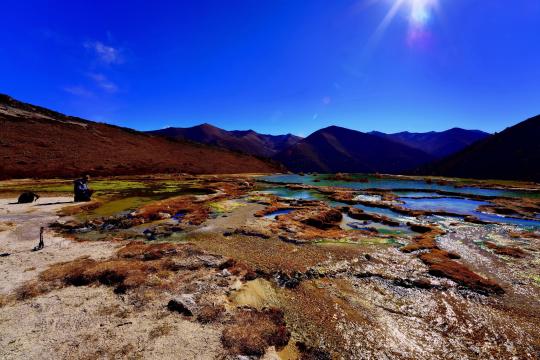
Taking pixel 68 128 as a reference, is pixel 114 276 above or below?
below

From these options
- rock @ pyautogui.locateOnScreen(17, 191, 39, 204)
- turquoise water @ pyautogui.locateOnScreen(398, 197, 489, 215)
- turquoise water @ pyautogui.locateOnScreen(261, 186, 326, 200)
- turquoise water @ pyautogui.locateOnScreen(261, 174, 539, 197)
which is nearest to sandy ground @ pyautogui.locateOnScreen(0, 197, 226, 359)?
rock @ pyautogui.locateOnScreen(17, 191, 39, 204)

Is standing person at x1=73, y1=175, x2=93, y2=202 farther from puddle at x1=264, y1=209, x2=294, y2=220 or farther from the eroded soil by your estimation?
puddle at x1=264, y1=209, x2=294, y2=220

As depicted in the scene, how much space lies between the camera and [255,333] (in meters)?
8.75

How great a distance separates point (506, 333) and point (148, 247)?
57.3 ft

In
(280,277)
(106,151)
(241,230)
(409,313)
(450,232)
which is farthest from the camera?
(106,151)

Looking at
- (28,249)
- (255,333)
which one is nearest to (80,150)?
(28,249)

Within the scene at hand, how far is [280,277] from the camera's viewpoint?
1343cm

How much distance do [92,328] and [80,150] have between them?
10066cm

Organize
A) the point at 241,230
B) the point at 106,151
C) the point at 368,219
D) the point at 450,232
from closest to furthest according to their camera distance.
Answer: the point at 241,230 < the point at 450,232 < the point at 368,219 < the point at 106,151

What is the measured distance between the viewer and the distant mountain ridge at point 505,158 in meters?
112

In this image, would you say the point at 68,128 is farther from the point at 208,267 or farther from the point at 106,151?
the point at 208,267

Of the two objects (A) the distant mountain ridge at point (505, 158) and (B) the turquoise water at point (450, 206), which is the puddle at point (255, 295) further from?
(A) the distant mountain ridge at point (505, 158)

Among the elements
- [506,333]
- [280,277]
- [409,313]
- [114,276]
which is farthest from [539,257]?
[114,276]

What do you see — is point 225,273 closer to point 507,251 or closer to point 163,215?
point 163,215
